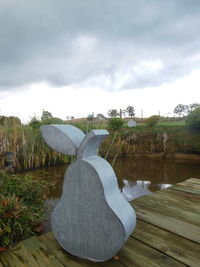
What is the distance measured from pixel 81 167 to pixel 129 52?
6040 millimetres

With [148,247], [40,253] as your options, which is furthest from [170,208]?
[40,253]

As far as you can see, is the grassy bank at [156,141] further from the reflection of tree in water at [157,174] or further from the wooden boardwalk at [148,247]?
the wooden boardwalk at [148,247]

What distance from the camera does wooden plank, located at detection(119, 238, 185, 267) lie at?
3.75 ft

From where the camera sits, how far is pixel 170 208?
Answer: 2.02 metres

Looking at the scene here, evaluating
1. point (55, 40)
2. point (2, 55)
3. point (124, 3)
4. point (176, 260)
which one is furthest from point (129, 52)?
point (176, 260)

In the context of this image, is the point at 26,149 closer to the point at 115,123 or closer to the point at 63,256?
the point at 63,256

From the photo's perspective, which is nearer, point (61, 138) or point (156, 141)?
point (61, 138)

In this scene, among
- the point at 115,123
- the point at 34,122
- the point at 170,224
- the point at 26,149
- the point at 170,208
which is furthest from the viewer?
the point at 115,123

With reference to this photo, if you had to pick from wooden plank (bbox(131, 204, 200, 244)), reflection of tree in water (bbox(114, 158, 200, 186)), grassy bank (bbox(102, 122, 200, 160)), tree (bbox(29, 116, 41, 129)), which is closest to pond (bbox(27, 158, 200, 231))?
reflection of tree in water (bbox(114, 158, 200, 186))

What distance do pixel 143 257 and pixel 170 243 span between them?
298mm

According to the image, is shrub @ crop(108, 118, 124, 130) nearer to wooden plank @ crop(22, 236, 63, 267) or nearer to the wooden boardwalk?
the wooden boardwalk

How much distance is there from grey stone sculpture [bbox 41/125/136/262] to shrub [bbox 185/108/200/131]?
712 centimetres

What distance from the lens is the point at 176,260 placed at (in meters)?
1.17

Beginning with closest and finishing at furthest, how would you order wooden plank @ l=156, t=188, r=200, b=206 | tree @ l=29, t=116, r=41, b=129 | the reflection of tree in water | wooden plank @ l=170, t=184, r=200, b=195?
wooden plank @ l=156, t=188, r=200, b=206 < wooden plank @ l=170, t=184, r=200, b=195 < the reflection of tree in water < tree @ l=29, t=116, r=41, b=129
